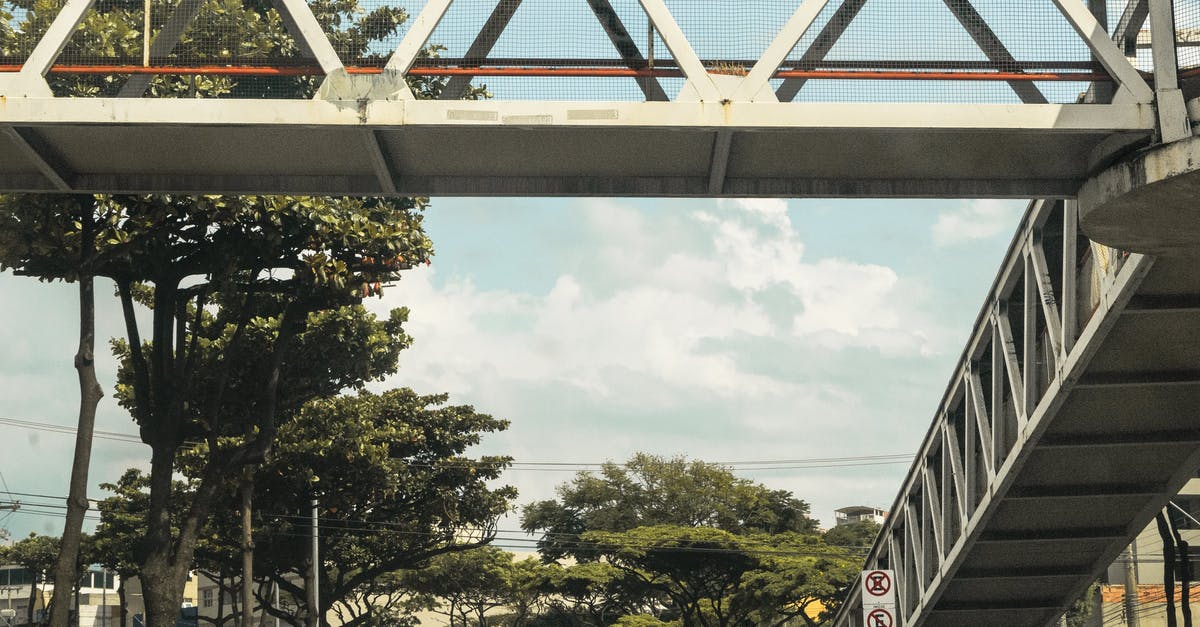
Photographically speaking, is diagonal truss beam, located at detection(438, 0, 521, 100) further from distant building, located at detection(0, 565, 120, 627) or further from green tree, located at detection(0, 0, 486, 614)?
distant building, located at detection(0, 565, 120, 627)

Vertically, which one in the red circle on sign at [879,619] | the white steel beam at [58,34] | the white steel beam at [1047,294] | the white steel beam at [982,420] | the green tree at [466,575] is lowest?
the red circle on sign at [879,619]

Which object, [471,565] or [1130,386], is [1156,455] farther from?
[471,565]

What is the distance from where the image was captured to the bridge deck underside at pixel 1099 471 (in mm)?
13883

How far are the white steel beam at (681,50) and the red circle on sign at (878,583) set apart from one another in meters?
9.06

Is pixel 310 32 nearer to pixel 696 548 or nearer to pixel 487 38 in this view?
pixel 487 38

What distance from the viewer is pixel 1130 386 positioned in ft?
49.4

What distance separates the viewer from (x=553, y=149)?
999 cm

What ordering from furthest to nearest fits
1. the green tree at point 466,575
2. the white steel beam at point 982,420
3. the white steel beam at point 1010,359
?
the green tree at point 466,575 → the white steel beam at point 982,420 → the white steel beam at point 1010,359

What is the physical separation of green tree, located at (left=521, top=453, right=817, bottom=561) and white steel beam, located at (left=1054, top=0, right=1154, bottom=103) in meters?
54.6

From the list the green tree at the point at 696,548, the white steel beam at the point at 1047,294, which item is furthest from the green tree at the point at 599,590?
the white steel beam at the point at 1047,294

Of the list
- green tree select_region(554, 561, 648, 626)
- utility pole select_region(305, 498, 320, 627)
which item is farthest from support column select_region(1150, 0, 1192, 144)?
green tree select_region(554, 561, 648, 626)

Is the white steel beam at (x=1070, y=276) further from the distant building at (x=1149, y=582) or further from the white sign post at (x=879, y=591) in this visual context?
the distant building at (x=1149, y=582)

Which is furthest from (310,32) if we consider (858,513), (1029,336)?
(858,513)

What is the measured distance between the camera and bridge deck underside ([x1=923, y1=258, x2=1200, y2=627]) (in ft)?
45.5
